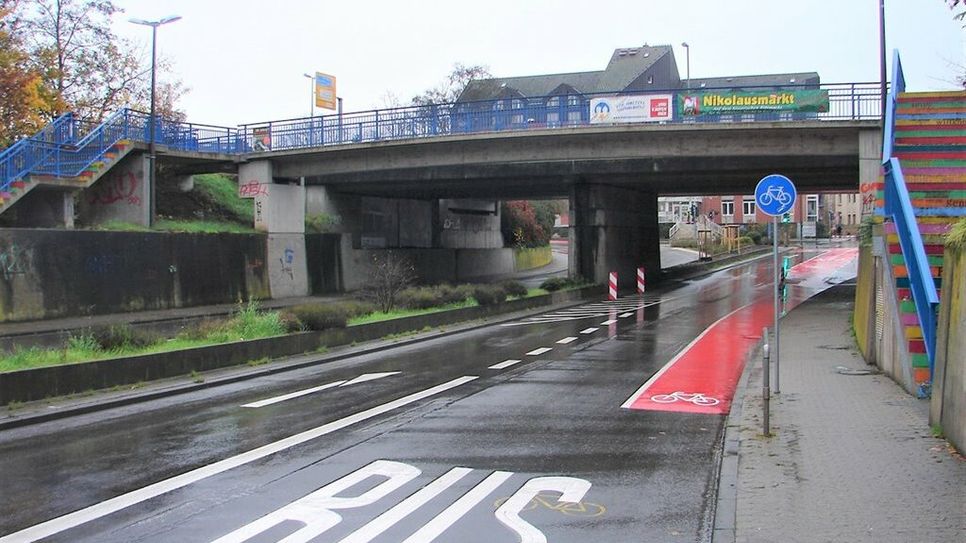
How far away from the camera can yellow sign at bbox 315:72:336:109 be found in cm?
5016

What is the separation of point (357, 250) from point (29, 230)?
59.2 feet

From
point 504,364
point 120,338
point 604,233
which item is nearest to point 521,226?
point 604,233

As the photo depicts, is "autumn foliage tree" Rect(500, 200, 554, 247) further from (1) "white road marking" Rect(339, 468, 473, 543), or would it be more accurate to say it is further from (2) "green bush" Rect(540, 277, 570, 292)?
(1) "white road marking" Rect(339, 468, 473, 543)

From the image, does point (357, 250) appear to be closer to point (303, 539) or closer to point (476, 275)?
point (476, 275)

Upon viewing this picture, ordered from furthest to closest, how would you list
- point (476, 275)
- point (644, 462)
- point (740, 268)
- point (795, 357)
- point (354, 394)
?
point (740, 268) → point (476, 275) → point (795, 357) → point (354, 394) → point (644, 462)

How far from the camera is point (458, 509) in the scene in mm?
6359

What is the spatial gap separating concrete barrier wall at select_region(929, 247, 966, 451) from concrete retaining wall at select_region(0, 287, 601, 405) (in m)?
11.4

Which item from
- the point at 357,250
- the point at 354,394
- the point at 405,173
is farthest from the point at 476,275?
the point at 354,394

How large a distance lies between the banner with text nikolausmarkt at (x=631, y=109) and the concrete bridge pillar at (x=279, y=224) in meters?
14.9

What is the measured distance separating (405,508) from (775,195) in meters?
7.23

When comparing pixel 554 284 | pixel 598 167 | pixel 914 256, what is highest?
pixel 598 167

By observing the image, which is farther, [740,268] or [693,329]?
[740,268]

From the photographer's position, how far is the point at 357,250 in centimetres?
3997

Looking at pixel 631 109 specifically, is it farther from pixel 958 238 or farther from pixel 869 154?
pixel 958 238
